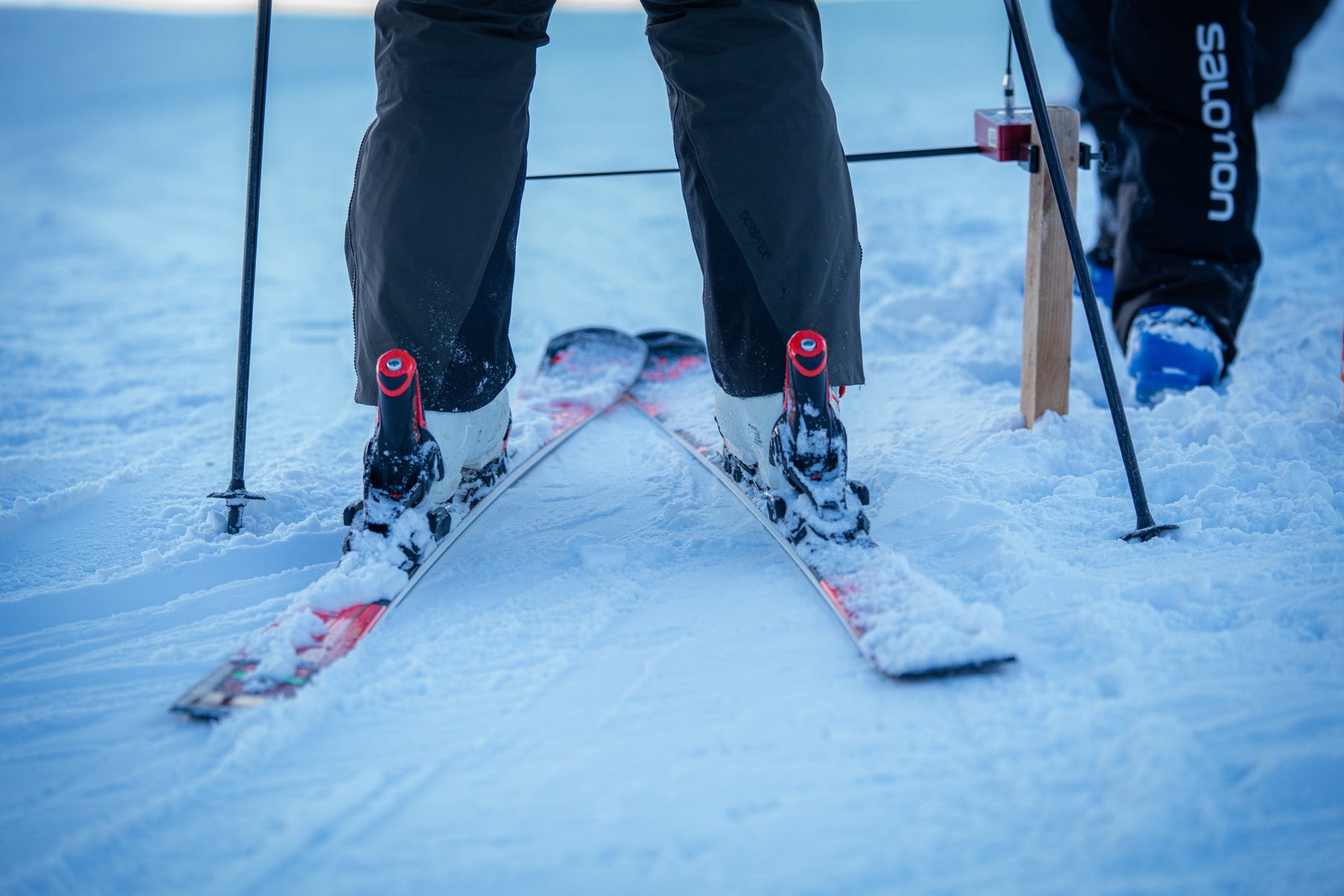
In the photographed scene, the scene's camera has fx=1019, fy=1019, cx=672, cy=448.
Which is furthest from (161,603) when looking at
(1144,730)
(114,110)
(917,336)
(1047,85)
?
(114,110)

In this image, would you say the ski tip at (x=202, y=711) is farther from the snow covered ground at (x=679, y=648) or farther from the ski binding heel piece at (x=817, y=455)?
the ski binding heel piece at (x=817, y=455)

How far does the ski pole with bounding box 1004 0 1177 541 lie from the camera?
141 centimetres

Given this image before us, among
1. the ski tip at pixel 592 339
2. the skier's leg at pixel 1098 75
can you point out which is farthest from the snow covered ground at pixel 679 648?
the skier's leg at pixel 1098 75

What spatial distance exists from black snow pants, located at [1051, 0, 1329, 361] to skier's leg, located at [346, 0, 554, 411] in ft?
4.48

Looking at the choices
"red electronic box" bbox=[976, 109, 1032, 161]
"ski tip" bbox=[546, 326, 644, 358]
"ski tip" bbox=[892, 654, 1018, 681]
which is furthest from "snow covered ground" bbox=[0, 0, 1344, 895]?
"red electronic box" bbox=[976, 109, 1032, 161]

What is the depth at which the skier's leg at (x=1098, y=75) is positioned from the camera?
254cm

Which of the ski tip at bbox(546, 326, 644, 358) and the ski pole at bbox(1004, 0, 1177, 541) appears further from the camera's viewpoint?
the ski tip at bbox(546, 326, 644, 358)

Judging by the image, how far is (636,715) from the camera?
107cm

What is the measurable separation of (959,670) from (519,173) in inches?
34.0

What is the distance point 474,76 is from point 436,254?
0.23 m

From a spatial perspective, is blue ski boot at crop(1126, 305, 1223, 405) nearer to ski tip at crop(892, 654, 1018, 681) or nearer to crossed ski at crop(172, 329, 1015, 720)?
crossed ski at crop(172, 329, 1015, 720)

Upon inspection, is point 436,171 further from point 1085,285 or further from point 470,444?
point 1085,285

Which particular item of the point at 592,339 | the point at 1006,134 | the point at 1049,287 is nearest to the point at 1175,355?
the point at 1049,287

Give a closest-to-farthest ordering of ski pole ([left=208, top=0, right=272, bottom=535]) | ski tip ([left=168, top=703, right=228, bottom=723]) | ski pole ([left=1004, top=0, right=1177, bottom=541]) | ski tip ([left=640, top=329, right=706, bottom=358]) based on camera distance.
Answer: ski tip ([left=168, top=703, right=228, bottom=723]), ski pole ([left=1004, top=0, right=1177, bottom=541]), ski pole ([left=208, top=0, right=272, bottom=535]), ski tip ([left=640, top=329, right=706, bottom=358])
